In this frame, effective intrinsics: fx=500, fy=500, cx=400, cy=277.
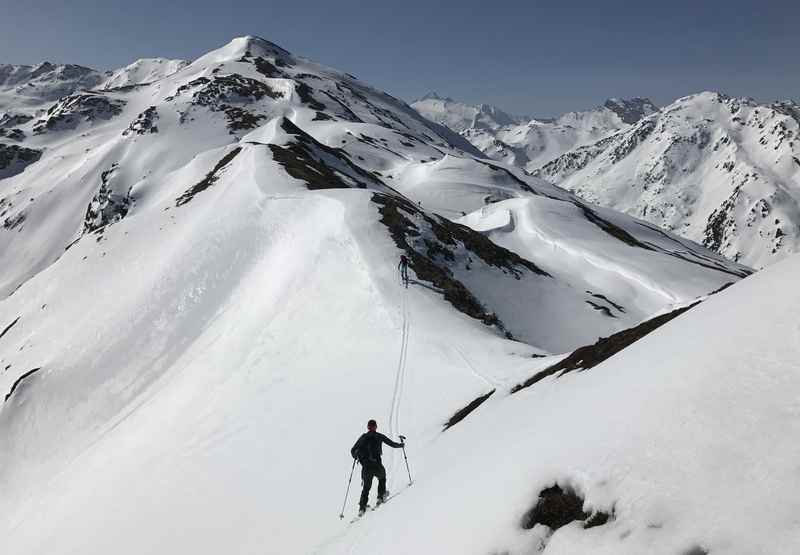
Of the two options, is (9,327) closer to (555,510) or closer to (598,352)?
(598,352)

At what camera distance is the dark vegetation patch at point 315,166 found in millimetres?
57000

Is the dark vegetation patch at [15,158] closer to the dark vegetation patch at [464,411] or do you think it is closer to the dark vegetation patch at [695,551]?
the dark vegetation patch at [464,411]

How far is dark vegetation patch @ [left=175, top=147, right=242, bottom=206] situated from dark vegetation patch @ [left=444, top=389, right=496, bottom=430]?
48472mm

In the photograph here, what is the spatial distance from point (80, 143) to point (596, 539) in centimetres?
18014

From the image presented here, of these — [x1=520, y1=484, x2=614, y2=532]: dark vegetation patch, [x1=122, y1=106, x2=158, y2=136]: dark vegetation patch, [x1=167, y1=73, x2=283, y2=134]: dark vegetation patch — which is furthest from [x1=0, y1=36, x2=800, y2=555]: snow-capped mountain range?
[x1=167, y1=73, x2=283, y2=134]: dark vegetation patch

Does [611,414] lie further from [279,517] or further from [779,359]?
[279,517]

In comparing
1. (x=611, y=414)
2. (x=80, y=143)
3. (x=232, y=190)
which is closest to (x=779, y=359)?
(x=611, y=414)

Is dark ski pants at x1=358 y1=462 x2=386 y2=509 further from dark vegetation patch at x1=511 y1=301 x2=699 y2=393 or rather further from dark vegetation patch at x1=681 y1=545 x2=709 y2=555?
dark vegetation patch at x1=681 y1=545 x2=709 y2=555

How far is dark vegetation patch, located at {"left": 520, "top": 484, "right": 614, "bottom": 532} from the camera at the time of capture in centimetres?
678

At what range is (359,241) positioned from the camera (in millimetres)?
34594

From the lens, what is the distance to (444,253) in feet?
130

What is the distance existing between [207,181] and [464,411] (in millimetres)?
55758

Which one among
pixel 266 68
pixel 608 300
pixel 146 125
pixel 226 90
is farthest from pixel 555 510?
pixel 266 68

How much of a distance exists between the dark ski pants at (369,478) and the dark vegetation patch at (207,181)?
50.9 m
